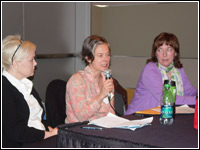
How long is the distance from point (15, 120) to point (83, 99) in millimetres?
594

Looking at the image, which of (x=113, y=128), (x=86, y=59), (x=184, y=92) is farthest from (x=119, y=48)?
(x=113, y=128)

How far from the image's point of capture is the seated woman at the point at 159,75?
2948mm

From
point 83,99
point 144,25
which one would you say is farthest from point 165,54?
point 144,25

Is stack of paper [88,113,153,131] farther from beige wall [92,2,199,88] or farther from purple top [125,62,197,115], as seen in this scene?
beige wall [92,2,199,88]

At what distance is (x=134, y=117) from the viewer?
83.8 inches

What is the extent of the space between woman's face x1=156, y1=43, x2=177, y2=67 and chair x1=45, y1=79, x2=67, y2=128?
0.97 metres

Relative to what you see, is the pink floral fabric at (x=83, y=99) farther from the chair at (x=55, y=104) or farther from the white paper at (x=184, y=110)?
the white paper at (x=184, y=110)

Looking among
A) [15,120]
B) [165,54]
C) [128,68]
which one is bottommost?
[128,68]

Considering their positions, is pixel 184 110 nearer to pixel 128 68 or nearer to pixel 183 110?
pixel 183 110

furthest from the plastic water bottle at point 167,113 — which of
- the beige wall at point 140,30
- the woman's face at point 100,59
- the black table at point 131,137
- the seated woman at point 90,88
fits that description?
the beige wall at point 140,30

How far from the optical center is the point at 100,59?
2652 mm

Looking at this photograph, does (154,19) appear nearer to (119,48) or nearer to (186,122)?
(119,48)

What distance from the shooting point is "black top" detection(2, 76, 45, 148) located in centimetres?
196

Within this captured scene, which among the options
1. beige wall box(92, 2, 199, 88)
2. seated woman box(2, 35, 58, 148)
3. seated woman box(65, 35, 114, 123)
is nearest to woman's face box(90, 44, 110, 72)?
seated woman box(65, 35, 114, 123)
